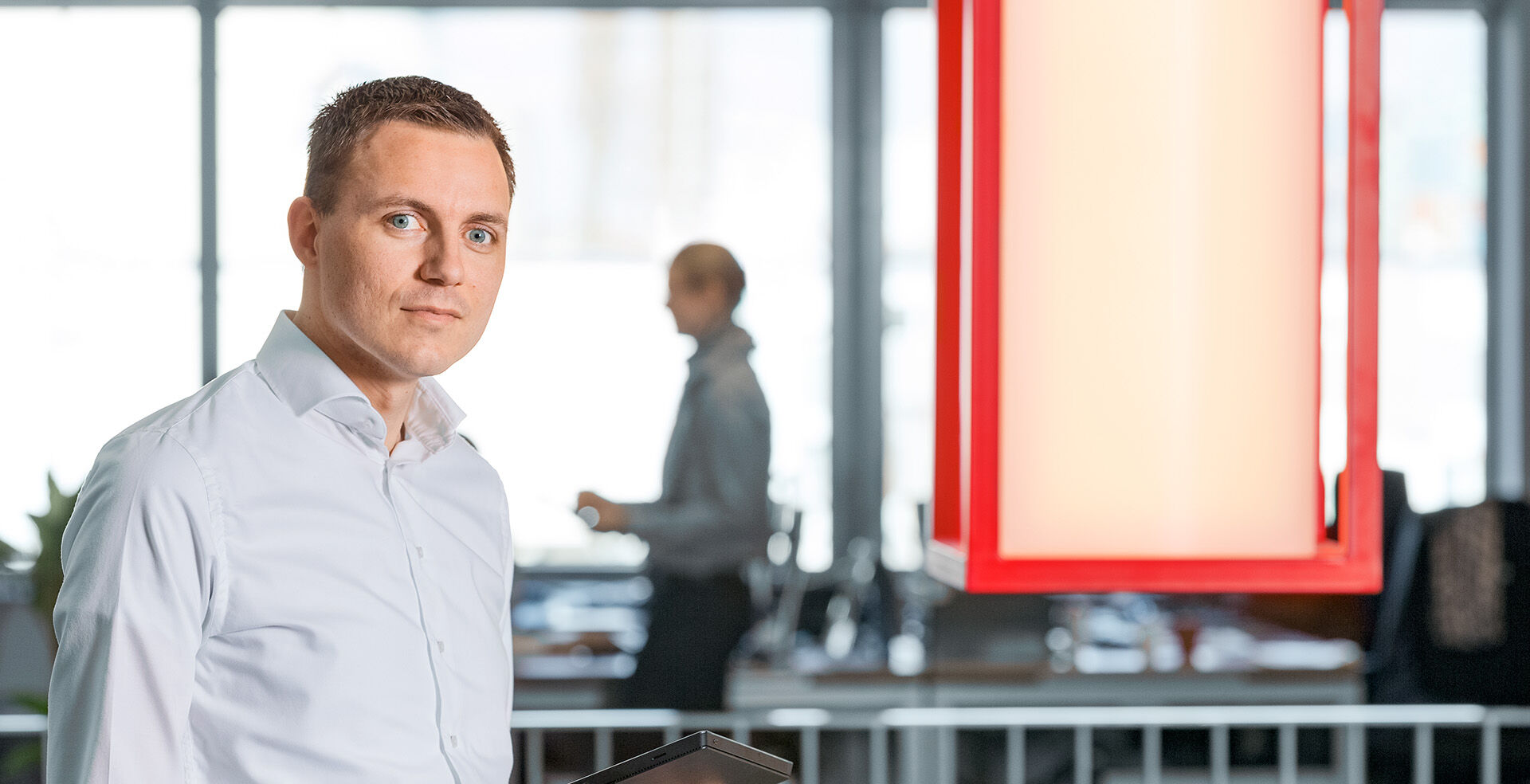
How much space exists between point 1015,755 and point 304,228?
2829 mm

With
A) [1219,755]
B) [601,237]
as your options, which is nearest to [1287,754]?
[1219,755]

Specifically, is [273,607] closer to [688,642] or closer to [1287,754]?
[688,642]

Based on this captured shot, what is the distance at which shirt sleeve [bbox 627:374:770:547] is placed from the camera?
3.69 metres

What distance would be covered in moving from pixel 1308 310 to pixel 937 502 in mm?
402

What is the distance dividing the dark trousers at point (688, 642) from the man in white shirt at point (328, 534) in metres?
2.23

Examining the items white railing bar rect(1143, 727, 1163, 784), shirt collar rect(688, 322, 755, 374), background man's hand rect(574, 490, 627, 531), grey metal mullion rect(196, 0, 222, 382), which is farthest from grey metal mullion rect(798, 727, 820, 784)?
grey metal mullion rect(196, 0, 222, 382)

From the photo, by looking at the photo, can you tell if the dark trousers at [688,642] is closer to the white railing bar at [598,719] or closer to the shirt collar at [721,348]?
the white railing bar at [598,719]

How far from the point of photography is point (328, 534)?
4.02 ft

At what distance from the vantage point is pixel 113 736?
1062 millimetres

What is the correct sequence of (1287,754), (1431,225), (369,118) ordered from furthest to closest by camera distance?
(1431,225), (1287,754), (369,118)

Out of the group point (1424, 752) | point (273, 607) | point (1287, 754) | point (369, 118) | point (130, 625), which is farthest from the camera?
point (1424, 752)

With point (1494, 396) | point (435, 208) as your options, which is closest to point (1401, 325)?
point (1494, 396)

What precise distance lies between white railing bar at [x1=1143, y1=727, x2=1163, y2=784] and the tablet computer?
2.59 meters

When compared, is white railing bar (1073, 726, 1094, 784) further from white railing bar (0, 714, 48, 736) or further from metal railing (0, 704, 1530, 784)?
white railing bar (0, 714, 48, 736)
